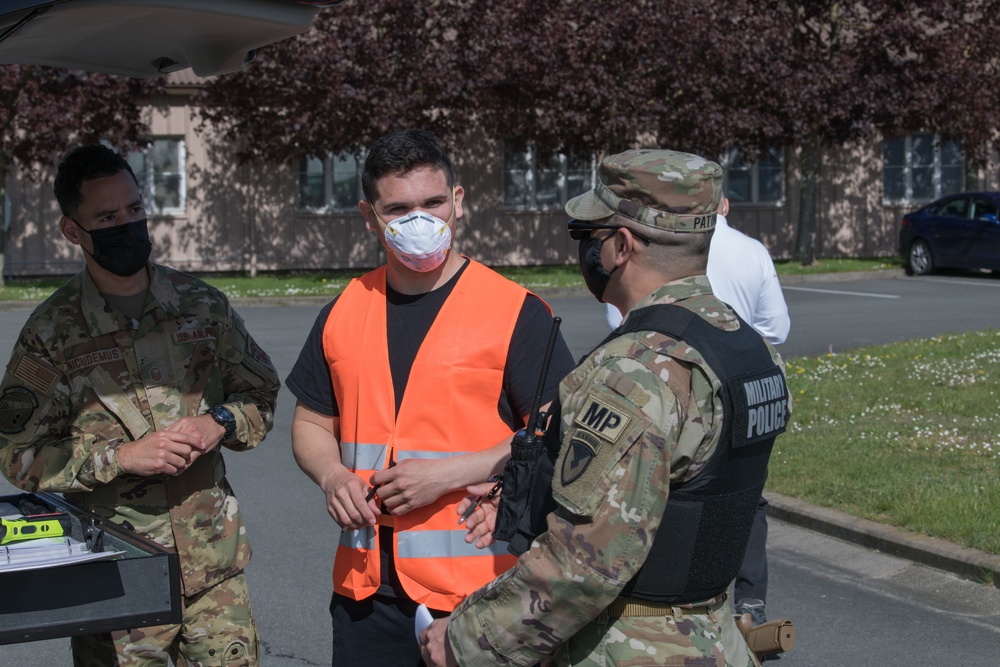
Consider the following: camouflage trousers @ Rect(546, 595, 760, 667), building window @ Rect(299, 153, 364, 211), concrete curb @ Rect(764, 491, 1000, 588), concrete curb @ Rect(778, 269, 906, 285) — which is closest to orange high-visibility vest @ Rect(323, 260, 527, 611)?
camouflage trousers @ Rect(546, 595, 760, 667)

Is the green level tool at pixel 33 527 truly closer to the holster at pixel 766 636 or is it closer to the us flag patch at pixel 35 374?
the us flag patch at pixel 35 374

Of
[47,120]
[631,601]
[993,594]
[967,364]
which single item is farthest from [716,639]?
[47,120]

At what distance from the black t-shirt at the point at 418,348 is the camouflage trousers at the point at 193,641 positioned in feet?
2.24

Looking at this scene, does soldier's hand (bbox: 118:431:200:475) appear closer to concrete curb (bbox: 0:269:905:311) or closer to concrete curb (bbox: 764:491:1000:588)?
concrete curb (bbox: 764:491:1000:588)

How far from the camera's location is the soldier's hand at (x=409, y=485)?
2969 millimetres

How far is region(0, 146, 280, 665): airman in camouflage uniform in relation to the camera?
335 centimetres

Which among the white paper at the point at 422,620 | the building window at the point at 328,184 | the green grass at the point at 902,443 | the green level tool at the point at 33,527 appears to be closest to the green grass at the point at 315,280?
the building window at the point at 328,184

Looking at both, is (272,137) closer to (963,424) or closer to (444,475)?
(963,424)

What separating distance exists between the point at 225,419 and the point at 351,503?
68 cm

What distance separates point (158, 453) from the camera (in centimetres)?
328

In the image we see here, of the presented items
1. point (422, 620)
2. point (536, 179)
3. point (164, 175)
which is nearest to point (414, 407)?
point (422, 620)

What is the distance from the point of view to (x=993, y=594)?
593 centimetres

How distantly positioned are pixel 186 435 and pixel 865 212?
90.3 feet

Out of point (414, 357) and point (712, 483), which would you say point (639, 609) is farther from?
point (414, 357)
